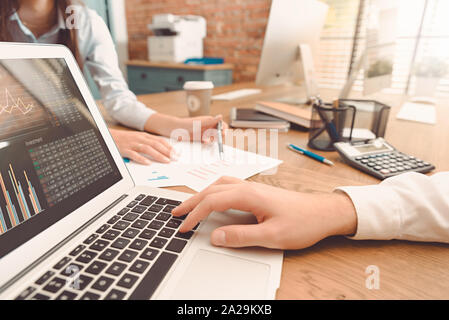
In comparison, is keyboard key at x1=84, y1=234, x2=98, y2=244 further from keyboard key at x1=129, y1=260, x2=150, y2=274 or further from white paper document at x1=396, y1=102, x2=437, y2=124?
white paper document at x1=396, y1=102, x2=437, y2=124

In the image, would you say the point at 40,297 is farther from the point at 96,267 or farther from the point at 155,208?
the point at 155,208

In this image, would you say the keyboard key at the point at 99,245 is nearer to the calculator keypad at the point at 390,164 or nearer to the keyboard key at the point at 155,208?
the keyboard key at the point at 155,208

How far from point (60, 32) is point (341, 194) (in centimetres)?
110

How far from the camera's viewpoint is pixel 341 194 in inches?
17.8

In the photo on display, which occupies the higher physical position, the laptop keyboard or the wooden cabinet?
the wooden cabinet

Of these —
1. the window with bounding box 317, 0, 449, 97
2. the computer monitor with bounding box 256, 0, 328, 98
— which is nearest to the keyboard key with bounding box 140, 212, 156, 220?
the computer monitor with bounding box 256, 0, 328, 98

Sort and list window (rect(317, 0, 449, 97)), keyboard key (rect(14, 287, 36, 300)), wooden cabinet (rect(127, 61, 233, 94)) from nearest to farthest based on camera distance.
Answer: keyboard key (rect(14, 287, 36, 300)) → window (rect(317, 0, 449, 97)) → wooden cabinet (rect(127, 61, 233, 94))

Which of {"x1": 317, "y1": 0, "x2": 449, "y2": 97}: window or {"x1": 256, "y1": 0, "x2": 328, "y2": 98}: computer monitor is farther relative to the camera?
{"x1": 317, "y1": 0, "x2": 449, "y2": 97}: window

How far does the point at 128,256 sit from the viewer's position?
0.33 meters

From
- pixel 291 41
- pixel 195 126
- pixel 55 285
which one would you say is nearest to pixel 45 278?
pixel 55 285

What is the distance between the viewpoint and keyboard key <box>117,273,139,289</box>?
11.3 inches

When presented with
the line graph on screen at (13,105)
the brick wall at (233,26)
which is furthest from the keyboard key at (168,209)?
the brick wall at (233,26)

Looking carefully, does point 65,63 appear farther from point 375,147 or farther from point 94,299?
point 375,147

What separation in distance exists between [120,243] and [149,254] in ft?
0.14
